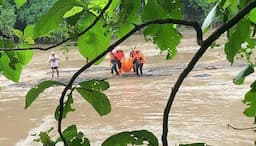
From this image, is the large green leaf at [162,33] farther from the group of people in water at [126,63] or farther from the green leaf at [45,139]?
the group of people in water at [126,63]

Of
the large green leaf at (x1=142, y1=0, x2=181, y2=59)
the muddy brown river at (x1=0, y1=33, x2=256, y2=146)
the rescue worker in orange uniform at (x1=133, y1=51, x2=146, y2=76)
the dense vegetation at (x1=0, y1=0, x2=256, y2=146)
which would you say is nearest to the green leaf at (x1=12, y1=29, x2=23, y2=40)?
the dense vegetation at (x1=0, y1=0, x2=256, y2=146)

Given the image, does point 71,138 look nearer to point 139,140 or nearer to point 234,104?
point 139,140

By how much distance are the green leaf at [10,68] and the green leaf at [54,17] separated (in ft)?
0.84

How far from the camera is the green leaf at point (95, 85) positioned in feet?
2.68

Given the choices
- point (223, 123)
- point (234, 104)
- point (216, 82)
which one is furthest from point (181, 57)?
point (223, 123)

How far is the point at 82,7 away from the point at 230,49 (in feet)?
1.02

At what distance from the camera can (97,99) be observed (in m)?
0.85

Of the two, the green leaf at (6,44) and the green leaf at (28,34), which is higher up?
the green leaf at (28,34)

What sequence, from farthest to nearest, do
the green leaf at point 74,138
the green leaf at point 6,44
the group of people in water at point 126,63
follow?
the group of people in water at point 126,63 < the green leaf at point 6,44 < the green leaf at point 74,138

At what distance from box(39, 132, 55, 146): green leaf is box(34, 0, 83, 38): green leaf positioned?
19 cm

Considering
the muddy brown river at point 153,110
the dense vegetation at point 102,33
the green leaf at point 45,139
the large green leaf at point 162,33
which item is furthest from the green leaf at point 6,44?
the muddy brown river at point 153,110

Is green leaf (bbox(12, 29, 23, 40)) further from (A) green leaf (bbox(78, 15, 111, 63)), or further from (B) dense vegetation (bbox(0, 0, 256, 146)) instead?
(A) green leaf (bbox(78, 15, 111, 63))

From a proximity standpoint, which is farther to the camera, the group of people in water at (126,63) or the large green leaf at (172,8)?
the group of people in water at (126,63)

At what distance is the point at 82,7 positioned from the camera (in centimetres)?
91
